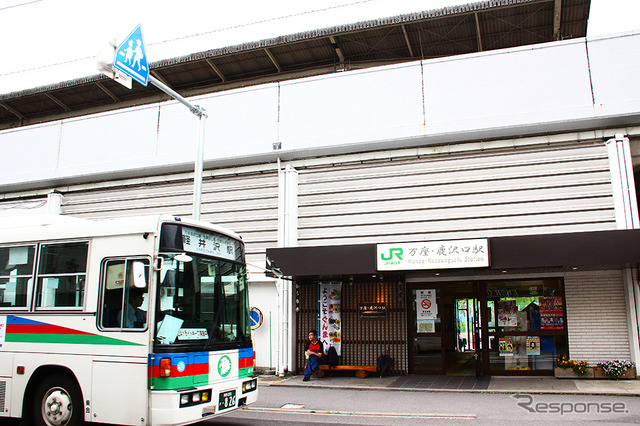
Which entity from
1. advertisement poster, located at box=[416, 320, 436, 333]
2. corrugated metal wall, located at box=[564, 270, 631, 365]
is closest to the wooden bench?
advertisement poster, located at box=[416, 320, 436, 333]

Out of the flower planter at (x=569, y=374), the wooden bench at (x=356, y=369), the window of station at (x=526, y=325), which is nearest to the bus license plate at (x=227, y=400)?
the wooden bench at (x=356, y=369)

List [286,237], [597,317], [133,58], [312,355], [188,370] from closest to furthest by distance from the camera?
[188,370]
[133,58]
[597,317]
[312,355]
[286,237]

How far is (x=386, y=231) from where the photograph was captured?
569 inches

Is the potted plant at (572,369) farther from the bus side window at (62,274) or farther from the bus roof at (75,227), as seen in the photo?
the bus side window at (62,274)

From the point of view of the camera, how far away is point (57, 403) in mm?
7621

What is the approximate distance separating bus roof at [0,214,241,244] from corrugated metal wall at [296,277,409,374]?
650cm

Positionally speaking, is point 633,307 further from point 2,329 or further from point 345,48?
point 2,329

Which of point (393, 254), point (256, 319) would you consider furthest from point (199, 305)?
point (256, 319)

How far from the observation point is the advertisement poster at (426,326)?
13.9 m

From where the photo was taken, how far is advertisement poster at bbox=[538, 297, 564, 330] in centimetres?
1299

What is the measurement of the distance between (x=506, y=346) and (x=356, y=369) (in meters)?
3.92

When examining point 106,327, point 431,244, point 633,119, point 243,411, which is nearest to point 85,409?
point 106,327

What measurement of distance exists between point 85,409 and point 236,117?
36.0 ft

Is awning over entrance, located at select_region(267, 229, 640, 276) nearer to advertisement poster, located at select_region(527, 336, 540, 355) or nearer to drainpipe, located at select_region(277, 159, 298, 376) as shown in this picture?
drainpipe, located at select_region(277, 159, 298, 376)
